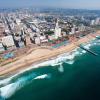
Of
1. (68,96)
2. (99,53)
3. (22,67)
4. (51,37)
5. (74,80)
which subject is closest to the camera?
(68,96)

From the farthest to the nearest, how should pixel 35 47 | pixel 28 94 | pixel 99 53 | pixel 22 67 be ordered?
pixel 35 47
pixel 99 53
pixel 22 67
pixel 28 94

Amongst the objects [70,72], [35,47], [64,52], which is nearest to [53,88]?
[70,72]

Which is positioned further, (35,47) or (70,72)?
(35,47)

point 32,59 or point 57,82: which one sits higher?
point 32,59

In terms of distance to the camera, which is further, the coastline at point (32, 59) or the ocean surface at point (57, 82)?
the coastline at point (32, 59)

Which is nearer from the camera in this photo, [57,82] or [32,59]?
[57,82]

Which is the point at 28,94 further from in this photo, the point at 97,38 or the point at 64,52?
the point at 97,38

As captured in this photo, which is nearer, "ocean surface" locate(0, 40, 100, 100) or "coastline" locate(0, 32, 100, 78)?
"ocean surface" locate(0, 40, 100, 100)
